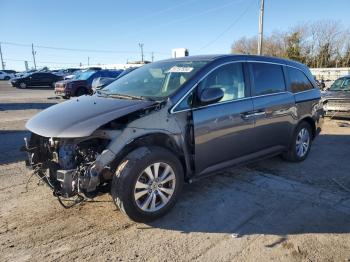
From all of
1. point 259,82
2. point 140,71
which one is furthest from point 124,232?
point 259,82

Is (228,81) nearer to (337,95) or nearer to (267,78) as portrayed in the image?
(267,78)

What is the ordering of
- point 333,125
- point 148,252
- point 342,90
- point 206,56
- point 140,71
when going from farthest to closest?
point 342,90, point 333,125, point 140,71, point 206,56, point 148,252

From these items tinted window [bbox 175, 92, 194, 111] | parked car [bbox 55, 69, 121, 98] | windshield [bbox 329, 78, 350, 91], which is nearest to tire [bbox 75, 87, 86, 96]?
parked car [bbox 55, 69, 121, 98]

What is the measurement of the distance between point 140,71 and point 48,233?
273 centimetres

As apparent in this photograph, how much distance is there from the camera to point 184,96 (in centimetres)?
405

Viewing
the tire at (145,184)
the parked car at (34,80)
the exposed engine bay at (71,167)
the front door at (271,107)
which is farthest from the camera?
the parked car at (34,80)

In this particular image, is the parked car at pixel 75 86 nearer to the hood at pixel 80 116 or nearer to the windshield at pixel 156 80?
the windshield at pixel 156 80

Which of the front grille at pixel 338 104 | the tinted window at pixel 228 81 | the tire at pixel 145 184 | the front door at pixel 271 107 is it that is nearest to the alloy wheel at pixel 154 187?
the tire at pixel 145 184

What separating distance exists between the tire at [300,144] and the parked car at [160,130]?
57 cm

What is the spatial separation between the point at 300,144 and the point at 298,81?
44.5 inches

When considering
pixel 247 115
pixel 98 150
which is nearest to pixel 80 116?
pixel 98 150

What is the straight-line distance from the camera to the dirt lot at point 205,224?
10.6 feet

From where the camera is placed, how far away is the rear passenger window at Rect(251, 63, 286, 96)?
500cm

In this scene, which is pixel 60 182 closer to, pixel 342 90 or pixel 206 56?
pixel 206 56
